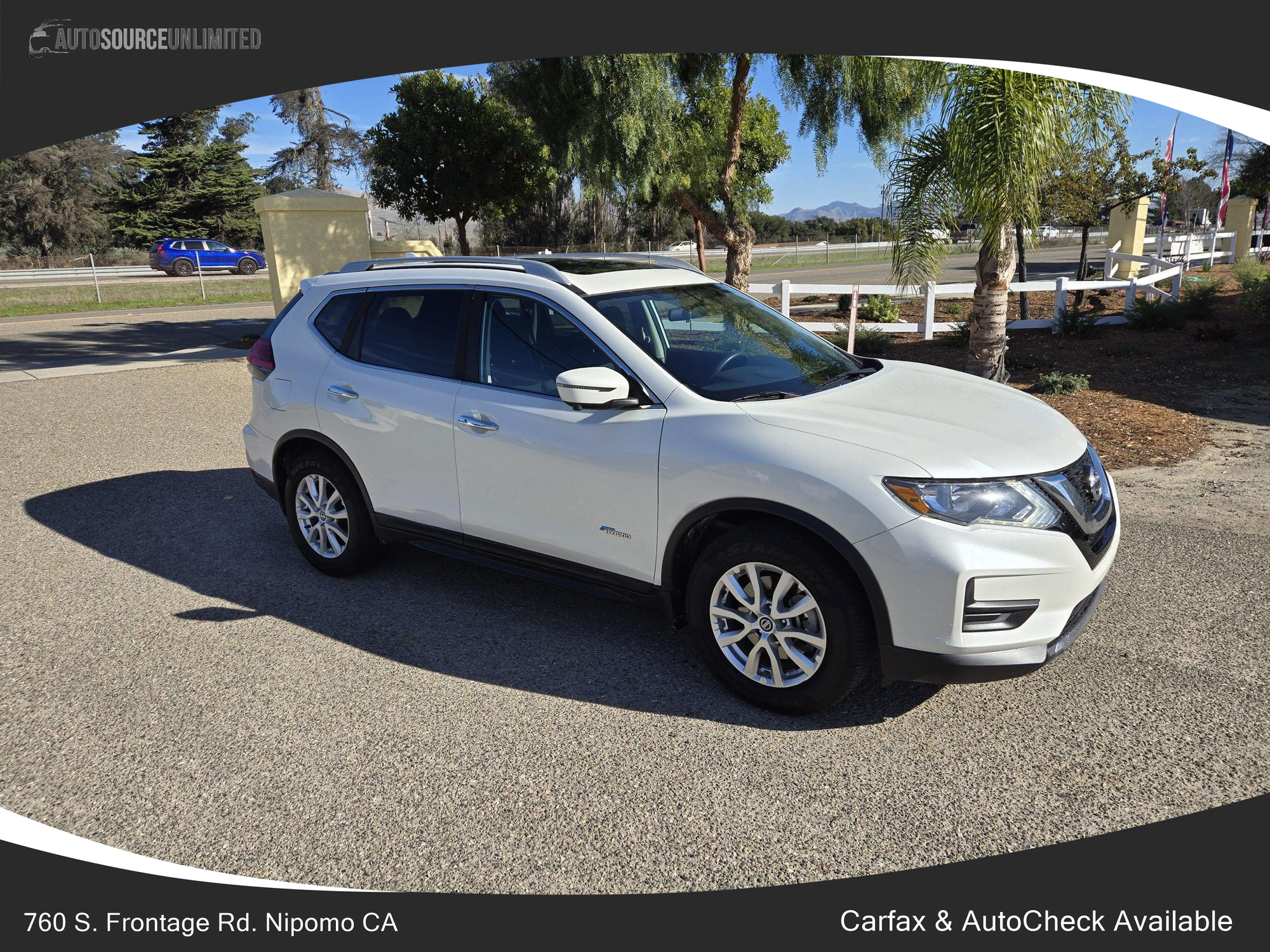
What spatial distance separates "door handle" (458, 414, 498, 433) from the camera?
4445mm

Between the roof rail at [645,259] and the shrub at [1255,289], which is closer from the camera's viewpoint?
the roof rail at [645,259]

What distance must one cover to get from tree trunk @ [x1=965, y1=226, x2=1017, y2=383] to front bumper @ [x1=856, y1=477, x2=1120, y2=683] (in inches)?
243

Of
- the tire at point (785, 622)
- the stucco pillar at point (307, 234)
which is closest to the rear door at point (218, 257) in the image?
the stucco pillar at point (307, 234)

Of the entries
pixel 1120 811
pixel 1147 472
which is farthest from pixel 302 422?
pixel 1147 472

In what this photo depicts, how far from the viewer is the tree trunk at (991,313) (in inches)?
360

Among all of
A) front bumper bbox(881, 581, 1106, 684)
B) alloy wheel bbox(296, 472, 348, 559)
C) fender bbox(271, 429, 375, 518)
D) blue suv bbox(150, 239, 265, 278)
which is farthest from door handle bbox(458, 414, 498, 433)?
blue suv bbox(150, 239, 265, 278)

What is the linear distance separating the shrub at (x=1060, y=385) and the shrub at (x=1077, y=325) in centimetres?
436

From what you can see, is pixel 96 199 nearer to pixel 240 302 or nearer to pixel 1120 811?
pixel 240 302

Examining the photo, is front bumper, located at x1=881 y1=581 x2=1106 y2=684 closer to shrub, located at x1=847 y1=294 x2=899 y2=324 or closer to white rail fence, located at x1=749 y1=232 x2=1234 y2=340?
white rail fence, located at x1=749 y1=232 x2=1234 y2=340

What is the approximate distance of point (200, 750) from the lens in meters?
3.68

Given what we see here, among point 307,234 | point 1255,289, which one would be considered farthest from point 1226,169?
point 307,234

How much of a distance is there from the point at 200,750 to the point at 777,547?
2498 millimetres

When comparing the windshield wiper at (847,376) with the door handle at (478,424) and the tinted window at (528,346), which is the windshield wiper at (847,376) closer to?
the tinted window at (528,346)

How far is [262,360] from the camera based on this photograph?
561cm
